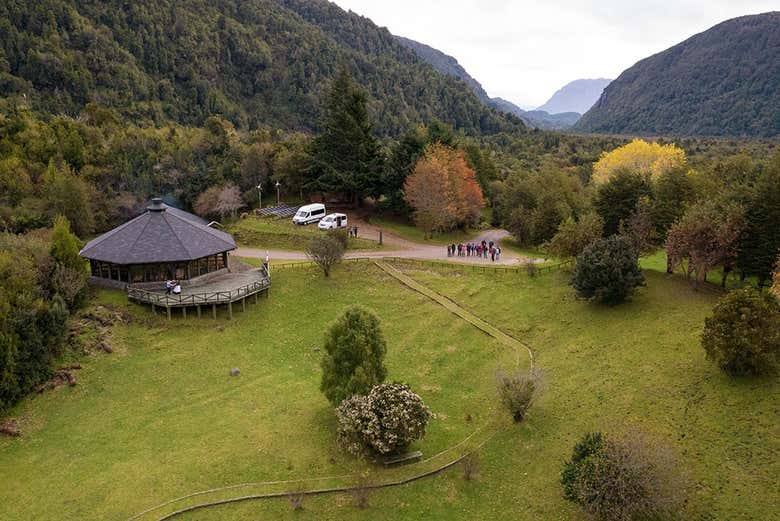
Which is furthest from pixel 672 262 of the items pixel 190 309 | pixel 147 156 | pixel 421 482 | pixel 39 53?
pixel 39 53

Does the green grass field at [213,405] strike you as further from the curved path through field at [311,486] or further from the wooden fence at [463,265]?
the wooden fence at [463,265]

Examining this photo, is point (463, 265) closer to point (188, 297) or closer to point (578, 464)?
point (188, 297)

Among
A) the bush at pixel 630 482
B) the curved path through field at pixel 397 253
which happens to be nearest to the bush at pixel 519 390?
the bush at pixel 630 482

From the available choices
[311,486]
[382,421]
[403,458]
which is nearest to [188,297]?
[311,486]

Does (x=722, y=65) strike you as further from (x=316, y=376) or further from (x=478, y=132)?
(x=316, y=376)

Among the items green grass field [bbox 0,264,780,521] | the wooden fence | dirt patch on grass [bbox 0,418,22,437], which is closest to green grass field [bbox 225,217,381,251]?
the wooden fence
